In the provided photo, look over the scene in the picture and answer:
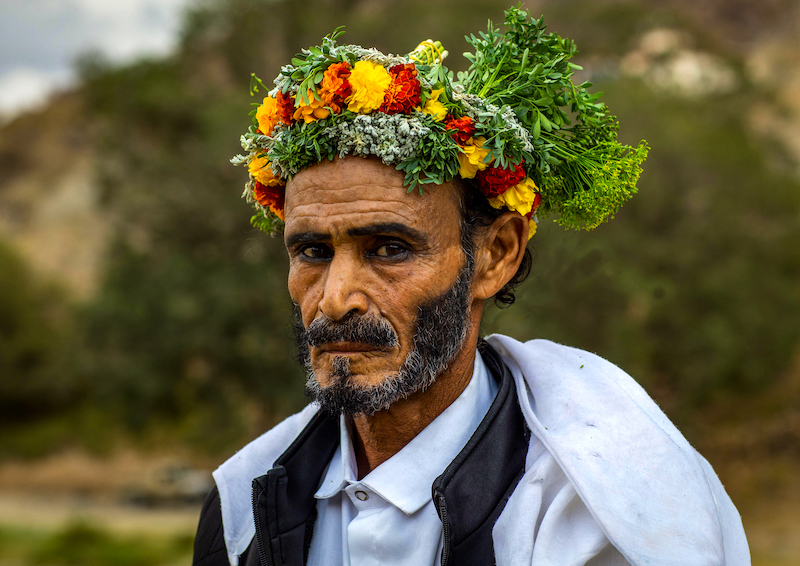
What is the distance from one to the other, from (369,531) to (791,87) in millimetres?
48012

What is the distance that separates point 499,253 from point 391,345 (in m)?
0.61

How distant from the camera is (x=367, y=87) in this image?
245 centimetres

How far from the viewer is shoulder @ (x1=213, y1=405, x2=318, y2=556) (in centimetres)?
277

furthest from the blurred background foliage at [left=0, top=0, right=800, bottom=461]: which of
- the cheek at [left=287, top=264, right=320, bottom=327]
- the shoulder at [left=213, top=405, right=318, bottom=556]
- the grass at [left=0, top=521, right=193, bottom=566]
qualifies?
the cheek at [left=287, top=264, right=320, bottom=327]

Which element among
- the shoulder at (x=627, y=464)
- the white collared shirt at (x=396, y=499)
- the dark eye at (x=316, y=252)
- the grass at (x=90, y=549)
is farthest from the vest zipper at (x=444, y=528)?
the grass at (x=90, y=549)

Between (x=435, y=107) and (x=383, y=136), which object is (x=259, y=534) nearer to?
(x=383, y=136)

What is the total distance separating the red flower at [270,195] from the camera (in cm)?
284

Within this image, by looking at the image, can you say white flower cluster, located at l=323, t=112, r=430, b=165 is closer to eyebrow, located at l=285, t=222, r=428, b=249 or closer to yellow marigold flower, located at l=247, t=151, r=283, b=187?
eyebrow, located at l=285, t=222, r=428, b=249

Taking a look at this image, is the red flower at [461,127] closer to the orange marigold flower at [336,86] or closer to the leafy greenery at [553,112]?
the leafy greenery at [553,112]

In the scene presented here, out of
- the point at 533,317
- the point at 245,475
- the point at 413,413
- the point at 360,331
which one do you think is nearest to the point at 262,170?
the point at 360,331

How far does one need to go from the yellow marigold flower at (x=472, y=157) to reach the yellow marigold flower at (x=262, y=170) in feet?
2.30

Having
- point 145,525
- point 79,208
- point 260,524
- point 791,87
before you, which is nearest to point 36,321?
point 79,208

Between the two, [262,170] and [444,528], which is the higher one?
[262,170]

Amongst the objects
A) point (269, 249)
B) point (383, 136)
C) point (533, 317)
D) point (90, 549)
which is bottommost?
point (383, 136)
